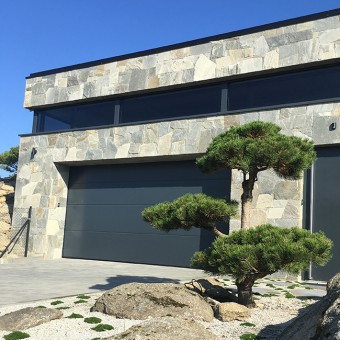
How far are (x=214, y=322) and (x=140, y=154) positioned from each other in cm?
909

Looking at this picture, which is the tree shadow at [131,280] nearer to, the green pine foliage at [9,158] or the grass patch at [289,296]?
the grass patch at [289,296]

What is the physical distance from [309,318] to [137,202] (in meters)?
12.2

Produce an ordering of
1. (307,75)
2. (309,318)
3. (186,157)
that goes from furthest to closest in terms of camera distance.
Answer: (186,157)
(307,75)
(309,318)

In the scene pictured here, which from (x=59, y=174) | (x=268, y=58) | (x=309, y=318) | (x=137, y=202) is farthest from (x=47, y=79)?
(x=309, y=318)

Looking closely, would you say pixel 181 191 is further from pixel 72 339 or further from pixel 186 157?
pixel 72 339

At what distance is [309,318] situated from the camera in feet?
11.0

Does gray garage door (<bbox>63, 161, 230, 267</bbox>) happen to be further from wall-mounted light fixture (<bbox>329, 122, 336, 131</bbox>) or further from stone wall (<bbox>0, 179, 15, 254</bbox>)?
wall-mounted light fixture (<bbox>329, 122, 336, 131</bbox>)

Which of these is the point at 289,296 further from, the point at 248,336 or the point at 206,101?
the point at 206,101

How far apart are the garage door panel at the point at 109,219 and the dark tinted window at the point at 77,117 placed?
3234 millimetres

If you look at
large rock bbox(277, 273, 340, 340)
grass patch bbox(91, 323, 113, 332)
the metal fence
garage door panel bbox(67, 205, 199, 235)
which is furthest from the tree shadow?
large rock bbox(277, 273, 340, 340)

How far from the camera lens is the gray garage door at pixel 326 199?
1126 cm

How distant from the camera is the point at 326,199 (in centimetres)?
1151

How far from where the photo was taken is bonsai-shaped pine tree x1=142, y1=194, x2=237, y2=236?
7.13m

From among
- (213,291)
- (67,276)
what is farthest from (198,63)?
(213,291)
